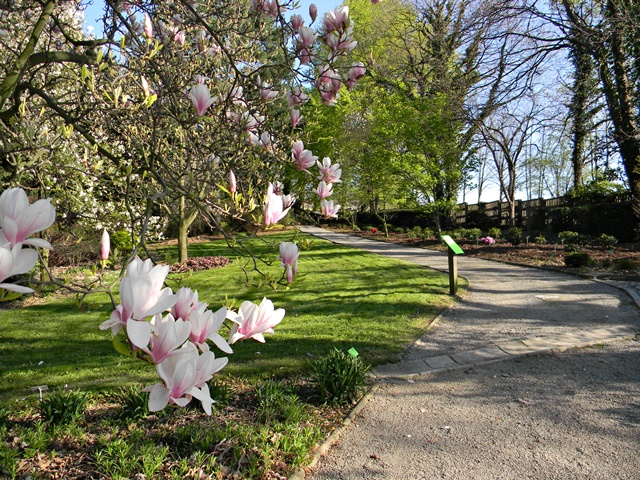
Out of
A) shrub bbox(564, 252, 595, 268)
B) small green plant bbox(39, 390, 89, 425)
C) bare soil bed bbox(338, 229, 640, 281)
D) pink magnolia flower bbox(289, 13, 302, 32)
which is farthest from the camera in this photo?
shrub bbox(564, 252, 595, 268)

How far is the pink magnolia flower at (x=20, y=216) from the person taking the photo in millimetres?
943

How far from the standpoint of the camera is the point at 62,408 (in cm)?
317

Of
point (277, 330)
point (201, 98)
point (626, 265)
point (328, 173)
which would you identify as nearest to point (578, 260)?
point (626, 265)

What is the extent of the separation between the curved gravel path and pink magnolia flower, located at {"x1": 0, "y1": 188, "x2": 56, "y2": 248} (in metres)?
2.39

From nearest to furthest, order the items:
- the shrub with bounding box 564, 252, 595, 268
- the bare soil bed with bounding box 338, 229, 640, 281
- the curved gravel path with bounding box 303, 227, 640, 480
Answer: the curved gravel path with bounding box 303, 227, 640, 480 → the bare soil bed with bounding box 338, 229, 640, 281 → the shrub with bounding box 564, 252, 595, 268

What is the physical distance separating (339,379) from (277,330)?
2324 mm

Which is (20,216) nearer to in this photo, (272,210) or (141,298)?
(141,298)

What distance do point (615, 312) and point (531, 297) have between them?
124cm

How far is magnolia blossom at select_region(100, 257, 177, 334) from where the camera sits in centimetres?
95

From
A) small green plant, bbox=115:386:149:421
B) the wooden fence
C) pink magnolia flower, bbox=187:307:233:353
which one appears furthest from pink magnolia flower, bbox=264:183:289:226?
the wooden fence

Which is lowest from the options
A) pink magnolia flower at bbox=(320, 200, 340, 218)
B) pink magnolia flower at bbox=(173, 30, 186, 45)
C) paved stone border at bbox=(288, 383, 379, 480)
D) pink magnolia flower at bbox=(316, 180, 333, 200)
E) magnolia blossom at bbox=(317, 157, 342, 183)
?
paved stone border at bbox=(288, 383, 379, 480)

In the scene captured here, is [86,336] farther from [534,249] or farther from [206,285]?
[534,249]

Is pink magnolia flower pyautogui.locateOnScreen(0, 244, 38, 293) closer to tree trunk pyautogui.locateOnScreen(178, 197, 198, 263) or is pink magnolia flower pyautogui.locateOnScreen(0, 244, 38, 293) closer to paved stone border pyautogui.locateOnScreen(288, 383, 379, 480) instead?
paved stone border pyautogui.locateOnScreen(288, 383, 379, 480)

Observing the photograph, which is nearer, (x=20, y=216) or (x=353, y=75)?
(x=20, y=216)
